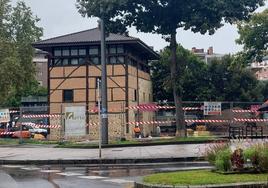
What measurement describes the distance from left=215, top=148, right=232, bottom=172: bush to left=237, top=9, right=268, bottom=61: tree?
36.5 metres

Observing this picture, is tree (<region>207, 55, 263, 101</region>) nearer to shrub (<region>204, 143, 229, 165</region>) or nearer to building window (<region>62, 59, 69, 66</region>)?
building window (<region>62, 59, 69, 66</region>)

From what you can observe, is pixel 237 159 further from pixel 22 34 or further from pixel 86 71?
pixel 22 34

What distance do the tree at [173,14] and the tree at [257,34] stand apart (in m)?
16.8

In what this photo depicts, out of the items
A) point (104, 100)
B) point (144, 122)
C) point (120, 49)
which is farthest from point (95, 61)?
point (104, 100)

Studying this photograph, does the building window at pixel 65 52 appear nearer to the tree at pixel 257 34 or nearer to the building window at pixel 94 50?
the building window at pixel 94 50

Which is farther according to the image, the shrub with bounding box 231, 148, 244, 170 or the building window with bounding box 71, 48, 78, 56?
the building window with bounding box 71, 48, 78, 56

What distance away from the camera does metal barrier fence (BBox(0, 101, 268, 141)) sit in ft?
91.0

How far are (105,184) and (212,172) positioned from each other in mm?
2531

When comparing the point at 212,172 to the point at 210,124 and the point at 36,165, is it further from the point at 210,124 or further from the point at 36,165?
the point at 210,124

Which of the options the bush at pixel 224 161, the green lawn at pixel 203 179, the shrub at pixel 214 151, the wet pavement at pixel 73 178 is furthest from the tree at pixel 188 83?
the green lawn at pixel 203 179

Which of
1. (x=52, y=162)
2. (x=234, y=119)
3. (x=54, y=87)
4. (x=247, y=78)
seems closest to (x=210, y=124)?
(x=234, y=119)

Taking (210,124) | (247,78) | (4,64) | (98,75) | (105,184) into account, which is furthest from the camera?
(247,78)

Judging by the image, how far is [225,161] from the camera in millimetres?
11945

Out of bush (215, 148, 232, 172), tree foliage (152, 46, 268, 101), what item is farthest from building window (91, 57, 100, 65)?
bush (215, 148, 232, 172)
